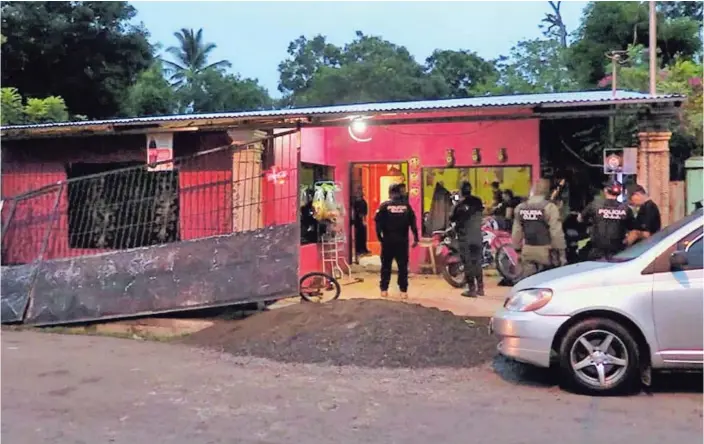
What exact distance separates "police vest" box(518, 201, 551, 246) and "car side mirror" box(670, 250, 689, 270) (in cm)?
383

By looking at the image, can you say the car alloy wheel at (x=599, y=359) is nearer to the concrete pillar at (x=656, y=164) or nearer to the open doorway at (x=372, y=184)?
the concrete pillar at (x=656, y=164)

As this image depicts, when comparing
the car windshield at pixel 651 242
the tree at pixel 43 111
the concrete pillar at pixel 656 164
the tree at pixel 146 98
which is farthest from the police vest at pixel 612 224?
the tree at pixel 146 98

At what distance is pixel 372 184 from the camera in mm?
A: 16625

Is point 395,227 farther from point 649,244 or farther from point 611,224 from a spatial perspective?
point 649,244

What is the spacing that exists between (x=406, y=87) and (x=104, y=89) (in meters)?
18.4

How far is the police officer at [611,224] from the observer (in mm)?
9539

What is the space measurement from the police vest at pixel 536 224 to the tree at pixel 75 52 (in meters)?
19.0

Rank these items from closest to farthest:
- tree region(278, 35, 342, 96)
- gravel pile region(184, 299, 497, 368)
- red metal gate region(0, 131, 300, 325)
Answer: gravel pile region(184, 299, 497, 368)
red metal gate region(0, 131, 300, 325)
tree region(278, 35, 342, 96)

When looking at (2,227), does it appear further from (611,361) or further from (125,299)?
(611,361)

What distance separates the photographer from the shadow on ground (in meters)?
6.85

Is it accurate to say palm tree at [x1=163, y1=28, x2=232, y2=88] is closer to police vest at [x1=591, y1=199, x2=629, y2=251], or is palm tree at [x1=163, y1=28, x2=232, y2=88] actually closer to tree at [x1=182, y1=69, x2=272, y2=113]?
tree at [x1=182, y1=69, x2=272, y2=113]

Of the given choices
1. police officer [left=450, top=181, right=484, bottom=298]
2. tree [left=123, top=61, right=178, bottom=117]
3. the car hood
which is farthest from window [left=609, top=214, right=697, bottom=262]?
tree [left=123, top=61, right=178, bottom=117]

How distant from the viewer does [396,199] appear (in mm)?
11367

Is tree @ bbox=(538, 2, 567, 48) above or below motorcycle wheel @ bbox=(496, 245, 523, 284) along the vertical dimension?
above
